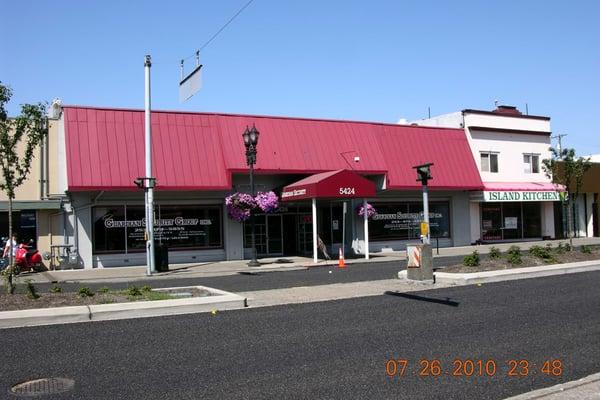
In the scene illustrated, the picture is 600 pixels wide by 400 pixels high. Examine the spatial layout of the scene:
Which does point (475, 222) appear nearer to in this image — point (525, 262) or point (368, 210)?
point (368, 210)

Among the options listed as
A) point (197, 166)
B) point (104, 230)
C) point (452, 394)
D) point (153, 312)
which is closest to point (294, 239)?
point (197, 166)

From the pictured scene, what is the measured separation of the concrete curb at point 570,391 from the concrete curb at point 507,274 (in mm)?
8102

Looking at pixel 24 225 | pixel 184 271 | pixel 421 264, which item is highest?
pixel 24 225

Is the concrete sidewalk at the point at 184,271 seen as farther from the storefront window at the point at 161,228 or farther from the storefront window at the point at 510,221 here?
the storefront window at the point at 510,221

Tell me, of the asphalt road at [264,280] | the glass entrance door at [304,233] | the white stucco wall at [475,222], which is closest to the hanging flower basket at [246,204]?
the glass entrance door at [304,233]

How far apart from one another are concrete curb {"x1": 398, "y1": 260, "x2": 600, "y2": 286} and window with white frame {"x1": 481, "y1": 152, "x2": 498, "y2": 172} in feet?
55.1

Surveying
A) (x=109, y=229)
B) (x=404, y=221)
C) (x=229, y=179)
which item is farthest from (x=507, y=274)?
(x=109, y=229)

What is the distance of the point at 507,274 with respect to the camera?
14648 millimetres

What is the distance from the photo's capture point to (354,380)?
6254 millimetres

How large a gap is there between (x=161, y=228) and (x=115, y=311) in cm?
1488

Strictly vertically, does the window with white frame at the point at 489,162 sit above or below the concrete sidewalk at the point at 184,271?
above

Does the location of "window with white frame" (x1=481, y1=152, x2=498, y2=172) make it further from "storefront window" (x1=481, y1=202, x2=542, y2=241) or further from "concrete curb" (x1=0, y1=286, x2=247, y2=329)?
"concrete curb" (x1=0, y1=286, x2=247, y2=329)

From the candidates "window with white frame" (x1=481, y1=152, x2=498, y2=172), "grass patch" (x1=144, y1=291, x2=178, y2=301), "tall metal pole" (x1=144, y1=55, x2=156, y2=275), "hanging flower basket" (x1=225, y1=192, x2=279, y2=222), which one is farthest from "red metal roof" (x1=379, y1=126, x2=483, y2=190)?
"grass patch" (x1=144, y1=291, x2=178, y2=301)

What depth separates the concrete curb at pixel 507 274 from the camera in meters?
14.1
